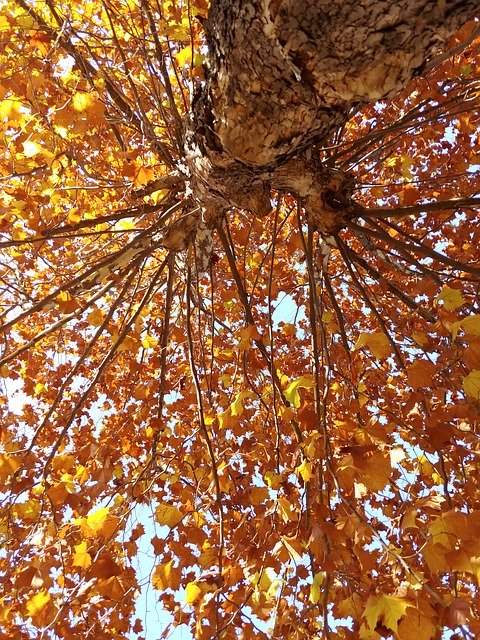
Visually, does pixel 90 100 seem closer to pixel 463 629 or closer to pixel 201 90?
pixel 201 90

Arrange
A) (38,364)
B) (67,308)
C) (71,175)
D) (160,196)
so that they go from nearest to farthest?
(67,308) < (160,196) < (71,175) < (38,364)

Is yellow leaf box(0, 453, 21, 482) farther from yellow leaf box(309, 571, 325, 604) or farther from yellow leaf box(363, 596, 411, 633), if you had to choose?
yellow leaf box(363, 596, 411, 633)

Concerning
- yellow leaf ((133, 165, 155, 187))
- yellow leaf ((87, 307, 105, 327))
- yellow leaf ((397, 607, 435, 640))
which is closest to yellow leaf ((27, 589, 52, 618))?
yellow leaf ((87, 307, 105, 327))

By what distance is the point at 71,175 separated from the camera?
390 centimetres

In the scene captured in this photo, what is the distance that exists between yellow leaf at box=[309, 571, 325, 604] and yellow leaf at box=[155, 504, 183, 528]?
64 cm

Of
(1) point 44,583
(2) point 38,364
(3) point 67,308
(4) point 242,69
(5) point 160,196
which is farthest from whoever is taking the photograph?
(2) point 38,364

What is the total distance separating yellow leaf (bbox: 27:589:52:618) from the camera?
1.86 metres

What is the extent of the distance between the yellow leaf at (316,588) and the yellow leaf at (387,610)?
44 centimetres

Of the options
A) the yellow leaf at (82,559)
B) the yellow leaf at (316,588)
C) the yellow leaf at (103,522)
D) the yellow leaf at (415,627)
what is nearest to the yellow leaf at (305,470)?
the yellow leaf at (316,588)

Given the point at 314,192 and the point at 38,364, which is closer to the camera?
the point at 314,192

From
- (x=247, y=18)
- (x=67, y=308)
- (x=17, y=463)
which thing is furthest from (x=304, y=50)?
(x=17, y=463)

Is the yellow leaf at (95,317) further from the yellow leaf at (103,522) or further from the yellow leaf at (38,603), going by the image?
the yellow leaf at (38,603)

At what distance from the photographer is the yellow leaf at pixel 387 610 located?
1.34m

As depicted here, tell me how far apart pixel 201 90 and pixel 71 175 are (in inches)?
103
